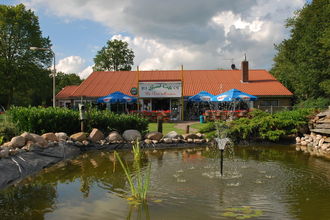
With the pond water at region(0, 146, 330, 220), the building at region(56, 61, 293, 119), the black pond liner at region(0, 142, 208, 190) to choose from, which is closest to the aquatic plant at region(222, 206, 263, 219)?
the pond water at region(0, 146, 330, 220)

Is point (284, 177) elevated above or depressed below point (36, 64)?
below

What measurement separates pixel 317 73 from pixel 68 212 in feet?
91.2

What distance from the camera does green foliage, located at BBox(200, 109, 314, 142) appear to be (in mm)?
13953

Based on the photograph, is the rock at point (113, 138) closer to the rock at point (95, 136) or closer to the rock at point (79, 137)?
the rock at point (95, 136)

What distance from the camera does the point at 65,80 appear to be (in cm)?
6581

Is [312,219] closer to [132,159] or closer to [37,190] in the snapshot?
[37,190]

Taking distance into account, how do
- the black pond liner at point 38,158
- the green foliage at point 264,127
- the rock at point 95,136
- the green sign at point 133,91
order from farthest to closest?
the green sign at point 133,91 → the green foliage at point 264,127 → the rock at point 95,136 → the black pond liner at point 38,158

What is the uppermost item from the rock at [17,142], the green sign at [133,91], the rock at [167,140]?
the green sign at [133,91]

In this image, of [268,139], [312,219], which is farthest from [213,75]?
[312,219]

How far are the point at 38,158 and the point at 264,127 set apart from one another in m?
9.79

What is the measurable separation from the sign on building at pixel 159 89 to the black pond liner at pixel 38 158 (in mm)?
13214

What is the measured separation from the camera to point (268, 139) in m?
14.3

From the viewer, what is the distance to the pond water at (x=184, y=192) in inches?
201

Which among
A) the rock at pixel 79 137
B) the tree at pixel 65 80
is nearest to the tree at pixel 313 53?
the rock at pixel 79 137
